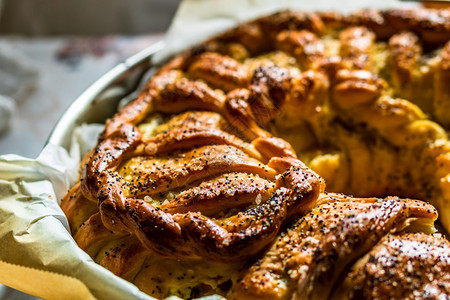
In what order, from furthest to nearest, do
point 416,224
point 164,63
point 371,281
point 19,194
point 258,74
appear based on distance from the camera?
point 164,63
point 258,74
point 19,194
point 416,224
point 371,281

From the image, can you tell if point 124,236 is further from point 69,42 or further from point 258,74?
point 69,42

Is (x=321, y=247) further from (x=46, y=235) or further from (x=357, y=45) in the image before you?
(x=357, y=45)

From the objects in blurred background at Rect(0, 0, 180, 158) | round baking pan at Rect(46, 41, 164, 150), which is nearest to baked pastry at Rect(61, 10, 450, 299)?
round baking pan at Rect(46, 41, 164, 150)

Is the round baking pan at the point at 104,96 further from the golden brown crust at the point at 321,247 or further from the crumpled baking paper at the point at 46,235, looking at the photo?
the golden brown crust at the point at 321,247

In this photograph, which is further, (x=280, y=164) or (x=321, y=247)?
(x=280, y=164)

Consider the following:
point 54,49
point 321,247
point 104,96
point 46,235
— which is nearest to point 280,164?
point 321,247

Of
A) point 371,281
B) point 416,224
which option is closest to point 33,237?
point 371,281
